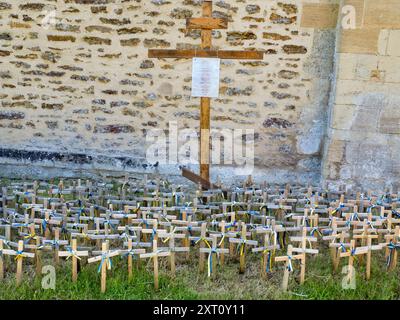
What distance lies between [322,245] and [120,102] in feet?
9.59

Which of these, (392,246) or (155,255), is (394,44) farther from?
(155,255)

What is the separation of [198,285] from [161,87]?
9.41 ft

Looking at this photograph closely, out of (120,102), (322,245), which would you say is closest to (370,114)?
(322,245)

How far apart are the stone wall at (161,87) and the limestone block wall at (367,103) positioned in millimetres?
14

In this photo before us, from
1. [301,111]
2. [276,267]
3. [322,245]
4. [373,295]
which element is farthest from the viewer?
[301,111]

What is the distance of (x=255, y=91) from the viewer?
6.04 metres

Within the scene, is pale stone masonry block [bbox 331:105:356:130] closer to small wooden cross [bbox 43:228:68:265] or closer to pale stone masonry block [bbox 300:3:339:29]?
pale stone masonry block [bbox 300:3:339:29]

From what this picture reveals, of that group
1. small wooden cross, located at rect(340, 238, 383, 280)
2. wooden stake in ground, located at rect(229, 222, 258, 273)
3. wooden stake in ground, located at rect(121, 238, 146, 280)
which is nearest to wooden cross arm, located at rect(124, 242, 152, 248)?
wooden stake in ground, located at rect(121, 238, 146, 280)

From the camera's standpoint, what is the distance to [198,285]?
3.91m

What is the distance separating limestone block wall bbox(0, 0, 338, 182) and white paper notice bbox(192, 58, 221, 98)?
1050mm

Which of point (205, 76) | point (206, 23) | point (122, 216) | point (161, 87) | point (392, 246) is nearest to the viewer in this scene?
point (392, 246)

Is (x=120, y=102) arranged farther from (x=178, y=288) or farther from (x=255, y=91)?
(x=178, y=288)

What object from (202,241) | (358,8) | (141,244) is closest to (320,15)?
(358,8)

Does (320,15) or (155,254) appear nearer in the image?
(155,254)
